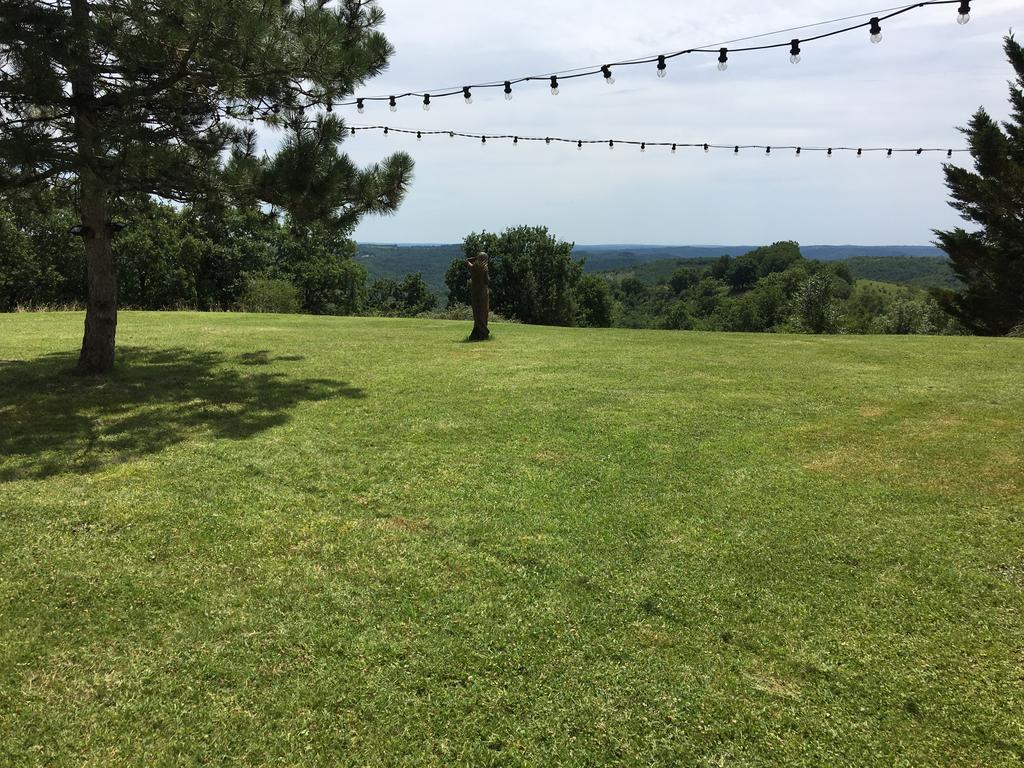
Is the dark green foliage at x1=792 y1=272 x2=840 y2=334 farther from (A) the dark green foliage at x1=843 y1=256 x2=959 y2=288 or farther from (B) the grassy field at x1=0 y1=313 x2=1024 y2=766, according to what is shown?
(A) the dark green foliage at x1=843 y1=256 x2=959 y2=288

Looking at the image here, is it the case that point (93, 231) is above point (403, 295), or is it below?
below

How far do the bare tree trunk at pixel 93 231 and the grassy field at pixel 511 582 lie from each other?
44.0 inches

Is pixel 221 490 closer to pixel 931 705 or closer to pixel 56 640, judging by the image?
pixel 56 640

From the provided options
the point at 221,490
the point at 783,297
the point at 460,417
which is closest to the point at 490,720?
the point at 221,490

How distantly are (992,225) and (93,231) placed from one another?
25.4 meters

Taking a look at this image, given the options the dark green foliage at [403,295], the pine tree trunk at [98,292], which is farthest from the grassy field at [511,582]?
the dark green foliage at [403,295]

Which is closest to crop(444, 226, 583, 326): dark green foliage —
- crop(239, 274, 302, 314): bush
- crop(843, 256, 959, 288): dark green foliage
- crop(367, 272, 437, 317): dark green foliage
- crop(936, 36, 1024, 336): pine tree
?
crop(367, 272, 437, 317): dark green foliage

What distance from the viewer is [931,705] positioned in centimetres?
228

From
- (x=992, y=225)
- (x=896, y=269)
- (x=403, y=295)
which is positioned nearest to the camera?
(x=992, y=225)

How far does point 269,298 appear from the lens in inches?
1266

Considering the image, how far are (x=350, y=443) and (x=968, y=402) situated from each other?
20.3ft

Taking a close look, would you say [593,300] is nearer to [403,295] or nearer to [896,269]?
[403,295]

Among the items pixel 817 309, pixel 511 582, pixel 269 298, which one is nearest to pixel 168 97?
pixel 511 582

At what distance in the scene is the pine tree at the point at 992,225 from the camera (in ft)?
64.4
